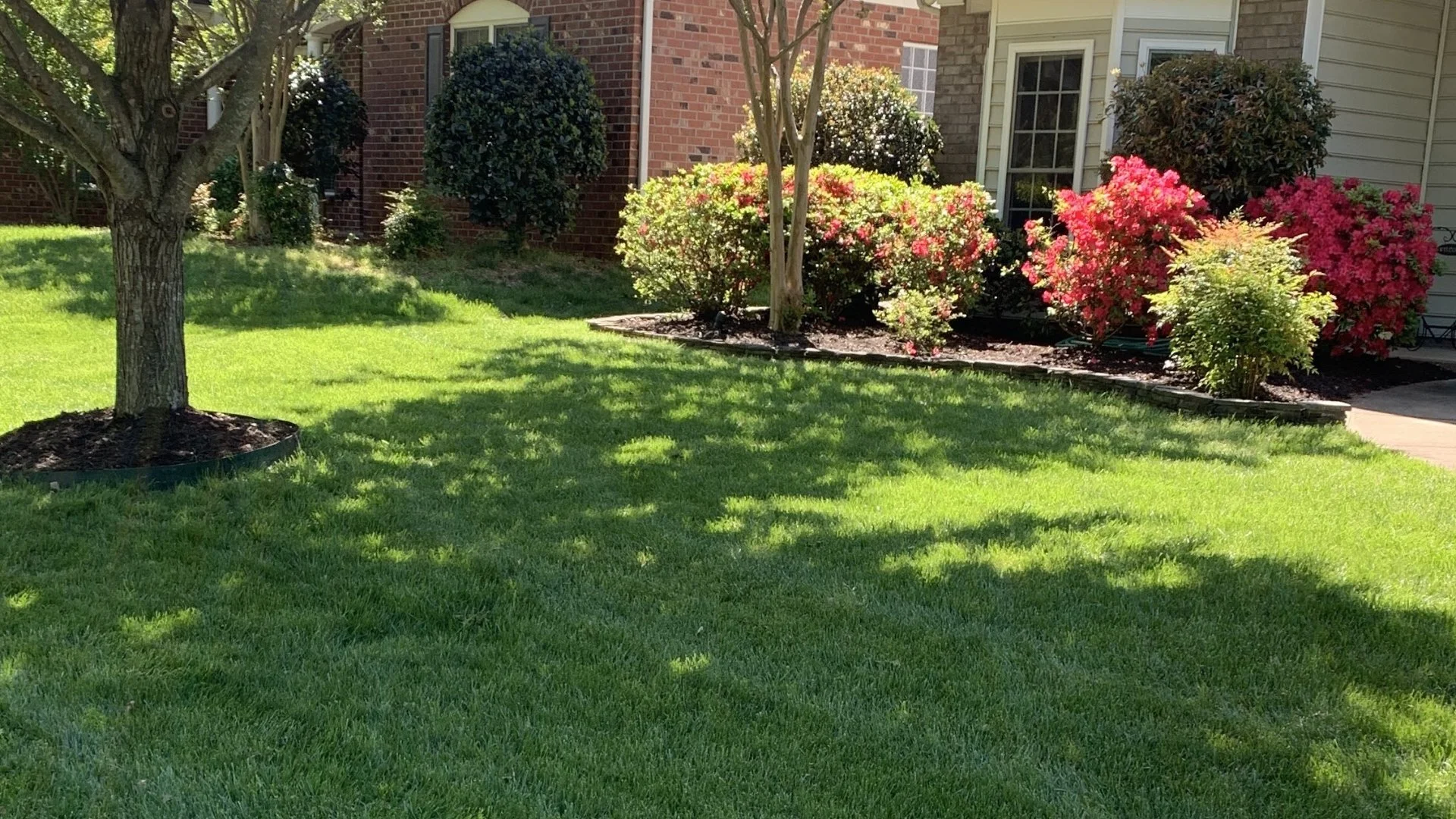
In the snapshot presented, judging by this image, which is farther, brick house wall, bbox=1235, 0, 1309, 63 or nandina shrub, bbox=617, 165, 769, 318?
nandina shrub, bbox=617, 165, 769, 318

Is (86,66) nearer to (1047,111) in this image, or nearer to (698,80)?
(1047,111)

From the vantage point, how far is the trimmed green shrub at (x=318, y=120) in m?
14.7

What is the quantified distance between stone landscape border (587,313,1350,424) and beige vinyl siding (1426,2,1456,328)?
14.4 ft

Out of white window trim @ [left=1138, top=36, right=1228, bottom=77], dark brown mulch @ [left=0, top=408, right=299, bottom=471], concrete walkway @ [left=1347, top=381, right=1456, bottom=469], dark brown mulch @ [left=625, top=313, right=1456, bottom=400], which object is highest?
white window trim @ [left=1138, top=36, right=1228, bottom=77]

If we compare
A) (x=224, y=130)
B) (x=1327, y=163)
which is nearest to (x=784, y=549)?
(x=224, y=130)

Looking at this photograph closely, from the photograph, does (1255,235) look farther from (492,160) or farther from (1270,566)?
(492,160)

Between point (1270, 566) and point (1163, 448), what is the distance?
6.18 ft

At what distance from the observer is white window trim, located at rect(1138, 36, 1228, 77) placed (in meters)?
9.95

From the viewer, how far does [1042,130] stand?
10.9m

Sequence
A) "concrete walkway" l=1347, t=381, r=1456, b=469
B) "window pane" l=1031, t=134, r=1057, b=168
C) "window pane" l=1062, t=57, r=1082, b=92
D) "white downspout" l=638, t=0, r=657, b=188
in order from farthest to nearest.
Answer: "white downspout" l=638, t=0, r=657, b=188
"window pane" l=1031, t=134, r=1057, b=168
"window pane" l=1062, t=57, r=1082, b=92
"concrete walkway" l=1347, t=381, r=1456, b=469

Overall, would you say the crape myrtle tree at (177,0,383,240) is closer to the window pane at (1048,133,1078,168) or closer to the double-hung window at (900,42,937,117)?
the double-hung window at (900,42,937,117)

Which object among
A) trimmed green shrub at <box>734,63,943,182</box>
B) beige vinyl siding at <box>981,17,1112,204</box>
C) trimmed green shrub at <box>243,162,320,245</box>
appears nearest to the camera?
beige vinyl siding at <box>981,17,1112,204</box>

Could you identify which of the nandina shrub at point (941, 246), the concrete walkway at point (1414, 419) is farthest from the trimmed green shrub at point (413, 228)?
the concrete walkway at point (1414, 419)

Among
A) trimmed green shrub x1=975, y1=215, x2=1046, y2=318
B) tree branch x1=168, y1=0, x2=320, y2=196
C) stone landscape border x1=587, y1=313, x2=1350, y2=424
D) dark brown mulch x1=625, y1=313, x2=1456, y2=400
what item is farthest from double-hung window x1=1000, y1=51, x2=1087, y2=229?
tree branch x1=168, y1=0, x2=320, y2=196
